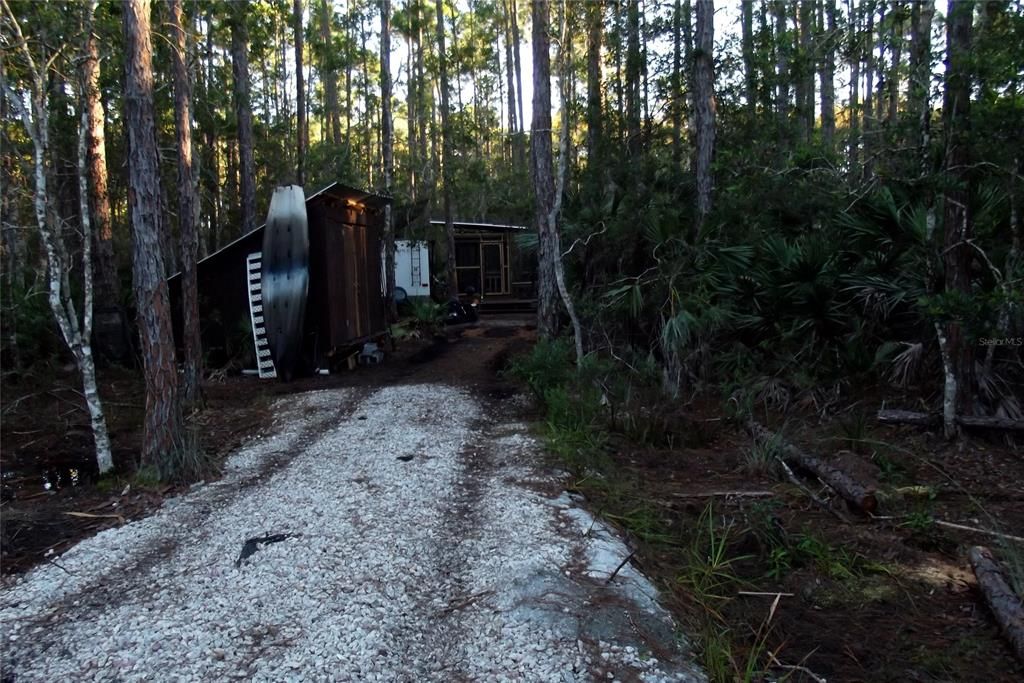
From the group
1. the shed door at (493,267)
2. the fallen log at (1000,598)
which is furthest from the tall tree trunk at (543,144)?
the shed door at (493,267)

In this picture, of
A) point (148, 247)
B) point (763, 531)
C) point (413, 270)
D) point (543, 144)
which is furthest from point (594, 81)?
point (763, 531)

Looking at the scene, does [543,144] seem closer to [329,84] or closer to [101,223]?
[101,223]

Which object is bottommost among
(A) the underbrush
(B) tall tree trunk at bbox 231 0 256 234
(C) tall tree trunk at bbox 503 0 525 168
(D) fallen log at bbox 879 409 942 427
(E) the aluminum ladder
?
(A) the underbrush

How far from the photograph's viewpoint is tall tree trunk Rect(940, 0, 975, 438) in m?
7.14

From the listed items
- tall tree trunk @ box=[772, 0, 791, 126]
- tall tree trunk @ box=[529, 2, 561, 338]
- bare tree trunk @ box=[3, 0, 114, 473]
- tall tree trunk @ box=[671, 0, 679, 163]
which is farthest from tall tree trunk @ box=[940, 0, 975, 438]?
tall tree trunk @ box=[671, 0, 679, 163]

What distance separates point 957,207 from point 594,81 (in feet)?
39.2

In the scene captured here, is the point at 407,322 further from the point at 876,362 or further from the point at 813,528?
the point at 813,528

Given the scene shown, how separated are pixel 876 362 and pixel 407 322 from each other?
11822 millimetres

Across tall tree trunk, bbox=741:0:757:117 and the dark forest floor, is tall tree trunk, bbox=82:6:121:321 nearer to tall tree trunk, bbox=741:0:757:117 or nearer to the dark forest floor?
the dark forest floor

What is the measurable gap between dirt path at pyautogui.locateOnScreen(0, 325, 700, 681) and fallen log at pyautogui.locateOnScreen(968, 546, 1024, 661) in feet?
5.73

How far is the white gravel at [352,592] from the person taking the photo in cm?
378

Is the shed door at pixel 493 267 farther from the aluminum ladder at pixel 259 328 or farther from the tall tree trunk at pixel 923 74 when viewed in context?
the tall tree trunk at pixel 923 74

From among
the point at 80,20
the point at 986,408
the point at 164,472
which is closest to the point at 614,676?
the point at 164,472

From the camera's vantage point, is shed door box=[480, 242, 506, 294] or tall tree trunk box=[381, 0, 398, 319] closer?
tall tree trunk box=[381, 0, 398, 319]
